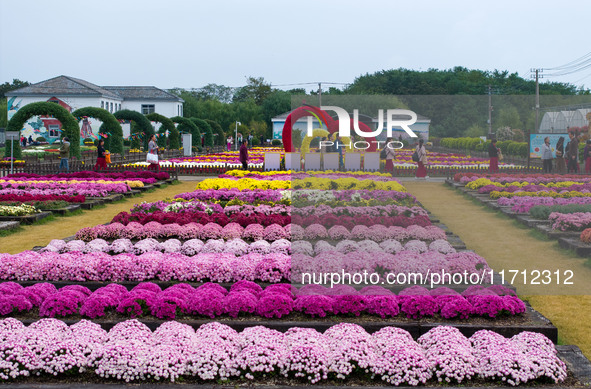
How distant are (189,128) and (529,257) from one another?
41544mm

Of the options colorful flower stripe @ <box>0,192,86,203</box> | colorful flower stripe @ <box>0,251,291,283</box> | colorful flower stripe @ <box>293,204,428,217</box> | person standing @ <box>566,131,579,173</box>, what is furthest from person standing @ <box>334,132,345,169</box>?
colorful flower stripe @ <box>0,251,291,283</box>

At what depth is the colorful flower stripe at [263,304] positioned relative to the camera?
260 inches

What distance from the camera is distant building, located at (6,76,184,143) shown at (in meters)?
63.2

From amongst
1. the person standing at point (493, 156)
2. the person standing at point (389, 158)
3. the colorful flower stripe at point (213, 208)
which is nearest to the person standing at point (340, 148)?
the person standing at point (389, 158)

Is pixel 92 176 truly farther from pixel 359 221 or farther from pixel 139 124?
pixel 139 124

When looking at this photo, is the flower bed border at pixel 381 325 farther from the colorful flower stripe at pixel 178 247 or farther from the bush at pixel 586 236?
the bush at pixel 586 236

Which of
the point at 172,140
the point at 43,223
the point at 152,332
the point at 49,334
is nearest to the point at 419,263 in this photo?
the point at 152,332

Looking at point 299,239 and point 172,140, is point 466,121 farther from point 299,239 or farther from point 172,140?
point 172,140

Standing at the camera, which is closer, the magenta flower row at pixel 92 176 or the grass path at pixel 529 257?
the grass path at pixel 529 257

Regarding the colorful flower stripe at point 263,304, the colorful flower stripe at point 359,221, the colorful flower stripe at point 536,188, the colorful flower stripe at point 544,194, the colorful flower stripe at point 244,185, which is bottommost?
the colorful flower stripe at point 263,304

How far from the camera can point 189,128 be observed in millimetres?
49594

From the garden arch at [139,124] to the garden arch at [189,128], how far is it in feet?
15.3

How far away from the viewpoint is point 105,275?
839 cm

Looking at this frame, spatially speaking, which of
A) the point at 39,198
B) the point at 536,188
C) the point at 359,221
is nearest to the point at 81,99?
the point at 39,198
